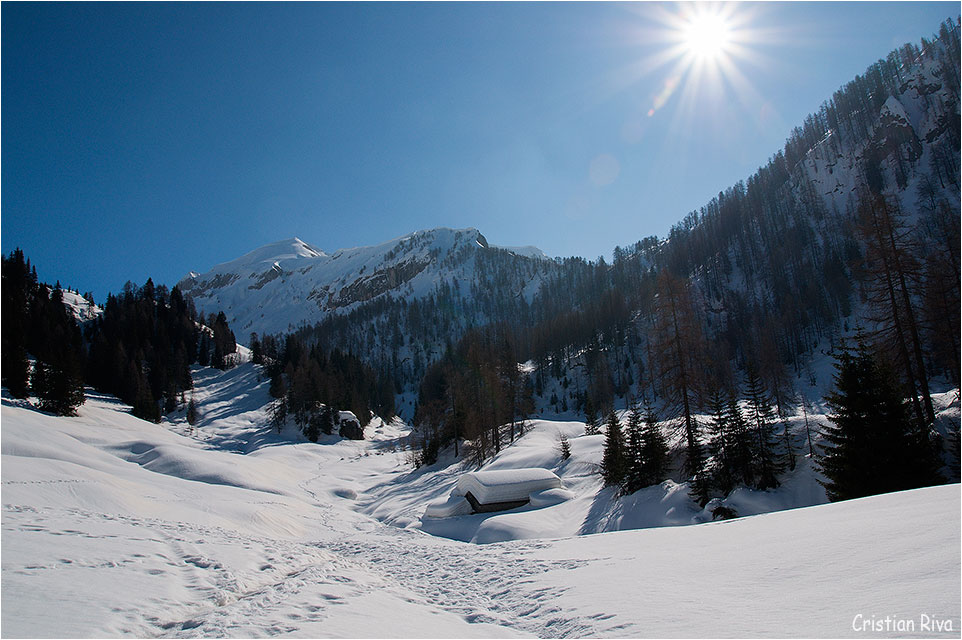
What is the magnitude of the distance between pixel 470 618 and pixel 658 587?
305 cm

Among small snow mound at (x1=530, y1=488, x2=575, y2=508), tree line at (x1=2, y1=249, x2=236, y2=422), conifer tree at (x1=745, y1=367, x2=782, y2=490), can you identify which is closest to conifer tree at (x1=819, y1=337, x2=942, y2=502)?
conifer tree at (x1=745, y1=367, x2=782, y2=490)

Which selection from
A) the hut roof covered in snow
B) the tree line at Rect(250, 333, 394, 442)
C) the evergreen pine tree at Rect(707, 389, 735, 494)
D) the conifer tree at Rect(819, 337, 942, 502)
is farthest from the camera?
the tree line at Rect(250, 333, 394, 442)

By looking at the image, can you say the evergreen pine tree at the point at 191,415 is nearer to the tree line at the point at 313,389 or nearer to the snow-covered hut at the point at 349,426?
the tree line at the point at 313,389

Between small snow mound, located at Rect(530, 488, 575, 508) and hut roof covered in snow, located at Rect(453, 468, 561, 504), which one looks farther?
hut roof covered in snow, located at Rect(453, 468, 561, 504)

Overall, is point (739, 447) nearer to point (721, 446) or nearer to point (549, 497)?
point (721, 446)

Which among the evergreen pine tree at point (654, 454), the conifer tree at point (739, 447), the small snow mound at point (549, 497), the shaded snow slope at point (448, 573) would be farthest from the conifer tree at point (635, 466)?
the small snow mound at point (549, 497)

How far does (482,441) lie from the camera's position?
41.1 meters

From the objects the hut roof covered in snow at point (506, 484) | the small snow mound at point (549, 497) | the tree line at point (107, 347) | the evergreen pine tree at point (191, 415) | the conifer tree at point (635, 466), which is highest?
the tree line at point (107, 347)

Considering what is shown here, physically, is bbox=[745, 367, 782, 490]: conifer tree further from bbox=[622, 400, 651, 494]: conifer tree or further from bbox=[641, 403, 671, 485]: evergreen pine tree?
bbox=[622, 400, 651, 494]: conifer tree

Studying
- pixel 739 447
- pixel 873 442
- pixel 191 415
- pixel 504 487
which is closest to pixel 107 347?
pixel 191 415

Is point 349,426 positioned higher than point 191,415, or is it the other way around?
point 191,415

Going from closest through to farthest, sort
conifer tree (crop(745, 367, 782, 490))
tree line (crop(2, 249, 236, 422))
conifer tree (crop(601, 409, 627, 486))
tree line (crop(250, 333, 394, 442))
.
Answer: conifer tree (crop(745, 367, 782, 490)) < conifer tree (crop(601, 409, 627, 486)) < tree line (crop(2, 249, 236, 422)) < tree line (crop(250, 333, 394, 442))

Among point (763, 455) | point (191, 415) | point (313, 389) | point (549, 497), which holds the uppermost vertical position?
point (313, 389)

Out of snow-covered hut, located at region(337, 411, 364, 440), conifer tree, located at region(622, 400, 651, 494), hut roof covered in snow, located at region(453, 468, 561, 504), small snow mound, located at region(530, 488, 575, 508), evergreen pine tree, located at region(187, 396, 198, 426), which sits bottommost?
small snow mound, located at region(530, 488, 575, 508)
